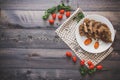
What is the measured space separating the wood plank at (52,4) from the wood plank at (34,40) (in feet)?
0.59

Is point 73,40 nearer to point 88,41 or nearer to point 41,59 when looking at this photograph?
point 88,41

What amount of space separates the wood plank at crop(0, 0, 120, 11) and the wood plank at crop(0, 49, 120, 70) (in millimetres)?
322

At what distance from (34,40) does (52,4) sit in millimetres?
297

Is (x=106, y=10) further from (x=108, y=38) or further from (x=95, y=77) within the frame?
(x=95, y=77)

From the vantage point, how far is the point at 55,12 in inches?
83.0

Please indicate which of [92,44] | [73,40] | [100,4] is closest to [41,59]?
[73,40]

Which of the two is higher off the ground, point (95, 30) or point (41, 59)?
point (95, 30)

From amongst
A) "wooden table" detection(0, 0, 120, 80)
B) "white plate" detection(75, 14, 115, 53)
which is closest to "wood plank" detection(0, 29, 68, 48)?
"wooden table" detection(0, 0, 120, 80)

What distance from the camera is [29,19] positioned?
6.93 ft

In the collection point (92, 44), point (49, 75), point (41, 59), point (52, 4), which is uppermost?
point (52, 4)

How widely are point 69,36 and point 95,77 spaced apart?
35 centimetres

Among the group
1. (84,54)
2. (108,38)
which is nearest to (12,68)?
(84,54)

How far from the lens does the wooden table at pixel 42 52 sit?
207 centimetres

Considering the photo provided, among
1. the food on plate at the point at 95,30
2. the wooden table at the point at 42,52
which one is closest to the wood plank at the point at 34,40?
the wooden table at the point at 42,52
